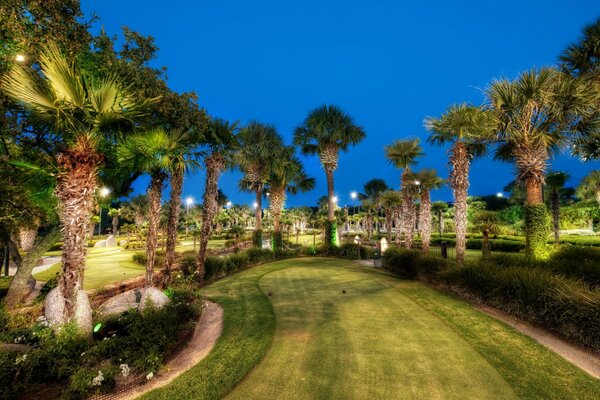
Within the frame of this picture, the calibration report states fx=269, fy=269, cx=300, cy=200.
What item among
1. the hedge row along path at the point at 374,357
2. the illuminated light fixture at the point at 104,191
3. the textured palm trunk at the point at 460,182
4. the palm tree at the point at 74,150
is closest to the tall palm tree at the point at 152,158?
the illuminated light fixture at the point at 104,191

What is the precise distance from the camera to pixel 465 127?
14.6 m

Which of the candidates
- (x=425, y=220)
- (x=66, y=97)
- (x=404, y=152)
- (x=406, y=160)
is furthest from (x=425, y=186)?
(x=66, y=97)

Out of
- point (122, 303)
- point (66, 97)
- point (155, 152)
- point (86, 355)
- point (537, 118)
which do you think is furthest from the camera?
point (537, 118)

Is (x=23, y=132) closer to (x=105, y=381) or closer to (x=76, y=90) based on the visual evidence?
(x=76, y=90)

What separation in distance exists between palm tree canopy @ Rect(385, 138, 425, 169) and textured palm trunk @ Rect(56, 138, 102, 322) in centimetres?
2382

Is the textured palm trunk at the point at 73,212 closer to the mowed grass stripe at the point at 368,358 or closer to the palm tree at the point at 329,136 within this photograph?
the mowed grass stripe at the point at 368,358

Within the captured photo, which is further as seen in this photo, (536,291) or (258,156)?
(258,156)

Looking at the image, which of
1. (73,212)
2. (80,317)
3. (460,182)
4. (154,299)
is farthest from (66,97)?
(460,182)

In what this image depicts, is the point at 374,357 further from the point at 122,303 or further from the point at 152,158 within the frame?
the point at 152,158

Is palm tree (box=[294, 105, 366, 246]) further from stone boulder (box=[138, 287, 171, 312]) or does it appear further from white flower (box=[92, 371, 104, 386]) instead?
white flower (box=[92, 371, 104, 386])

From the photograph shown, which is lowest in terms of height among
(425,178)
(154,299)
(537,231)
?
(154,299)

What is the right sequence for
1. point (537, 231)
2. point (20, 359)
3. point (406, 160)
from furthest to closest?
point (406, 160)
point (537, 231)
point (20, 359)

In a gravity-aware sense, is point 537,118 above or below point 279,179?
above

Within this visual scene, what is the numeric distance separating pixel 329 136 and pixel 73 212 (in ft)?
74.3
